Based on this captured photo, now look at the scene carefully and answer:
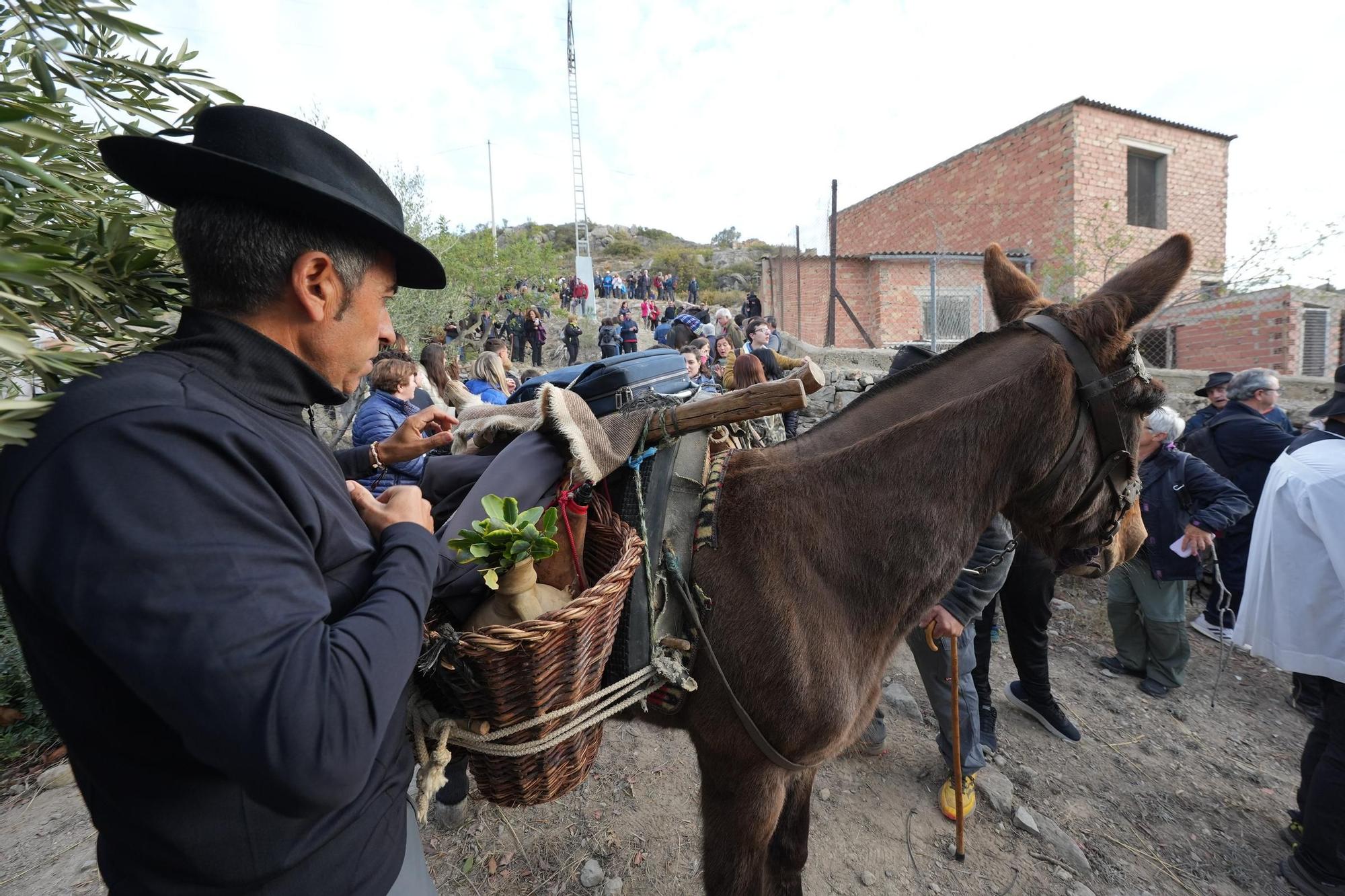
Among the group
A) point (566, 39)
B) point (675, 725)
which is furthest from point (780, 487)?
point (566, 39)

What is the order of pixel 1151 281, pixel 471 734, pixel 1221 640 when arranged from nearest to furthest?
pixel 471 734 < pixel 1151 281 < pixel 1221 640

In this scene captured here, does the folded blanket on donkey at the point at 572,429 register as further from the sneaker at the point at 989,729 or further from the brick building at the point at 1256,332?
the brick building at the point at 1256,332

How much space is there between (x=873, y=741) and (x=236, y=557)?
155 inches

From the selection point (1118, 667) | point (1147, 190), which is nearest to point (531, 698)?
point (1118, 667)

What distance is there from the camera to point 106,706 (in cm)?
90

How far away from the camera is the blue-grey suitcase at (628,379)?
6.63ft

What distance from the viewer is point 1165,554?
173 inches

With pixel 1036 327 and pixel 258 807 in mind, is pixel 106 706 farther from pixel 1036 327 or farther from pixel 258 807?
pixel 1036 327

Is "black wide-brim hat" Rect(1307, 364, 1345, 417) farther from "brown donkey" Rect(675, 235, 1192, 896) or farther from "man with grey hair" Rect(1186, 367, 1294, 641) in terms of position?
"man with grey hair" Rect(1186, 367, 1294, 641)

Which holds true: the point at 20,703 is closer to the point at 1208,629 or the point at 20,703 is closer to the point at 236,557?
the point at 236,557

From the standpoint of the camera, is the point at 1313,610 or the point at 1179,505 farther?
the point at 1179,505

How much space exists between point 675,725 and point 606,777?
1.93 meters

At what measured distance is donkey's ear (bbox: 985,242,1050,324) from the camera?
2182mm

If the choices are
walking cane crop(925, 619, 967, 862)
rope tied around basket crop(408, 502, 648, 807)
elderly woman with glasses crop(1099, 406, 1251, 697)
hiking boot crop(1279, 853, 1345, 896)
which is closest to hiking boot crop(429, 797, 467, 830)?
rope tied around basket crop(408, 502, 648, 807)
